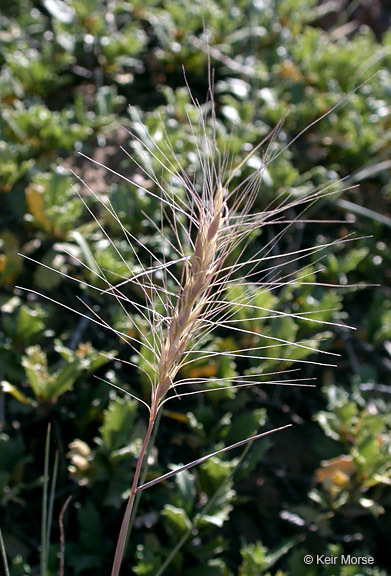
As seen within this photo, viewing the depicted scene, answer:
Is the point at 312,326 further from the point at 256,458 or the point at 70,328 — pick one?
the point at 70,328

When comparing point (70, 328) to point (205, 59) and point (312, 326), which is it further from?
point (205, 59)

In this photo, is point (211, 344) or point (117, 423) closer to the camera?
point (117, 423)

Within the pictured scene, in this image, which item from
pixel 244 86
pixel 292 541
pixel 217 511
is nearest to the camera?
pixel 217 511

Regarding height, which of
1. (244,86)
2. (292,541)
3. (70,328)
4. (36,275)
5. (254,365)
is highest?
(244,86)

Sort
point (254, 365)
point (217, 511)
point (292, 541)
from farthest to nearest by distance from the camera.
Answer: point (254, 365)
point (292, 541)
point (217, 511)

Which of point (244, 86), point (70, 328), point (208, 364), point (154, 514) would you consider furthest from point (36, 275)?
point (244, 86)

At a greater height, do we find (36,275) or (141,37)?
(141,37)

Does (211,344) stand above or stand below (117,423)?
above

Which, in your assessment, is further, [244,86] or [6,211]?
[244,86]
